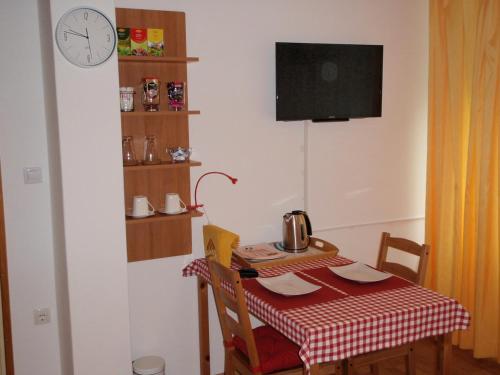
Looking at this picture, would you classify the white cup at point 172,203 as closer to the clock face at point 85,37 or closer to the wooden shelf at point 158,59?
the wooden shelf at point 158,59

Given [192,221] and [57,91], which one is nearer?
[57,91]

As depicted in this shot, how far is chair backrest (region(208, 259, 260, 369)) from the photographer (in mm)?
2539

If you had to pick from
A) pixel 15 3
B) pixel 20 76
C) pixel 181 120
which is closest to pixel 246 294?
pixel 181 120

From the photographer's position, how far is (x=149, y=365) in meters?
3.14

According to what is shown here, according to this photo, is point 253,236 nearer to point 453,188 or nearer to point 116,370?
point 116,370

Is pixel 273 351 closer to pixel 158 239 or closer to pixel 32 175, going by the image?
pixel 158 239

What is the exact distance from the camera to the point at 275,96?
345 cm

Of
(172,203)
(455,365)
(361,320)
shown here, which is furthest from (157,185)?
(455,365)

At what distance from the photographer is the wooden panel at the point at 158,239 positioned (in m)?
3.22

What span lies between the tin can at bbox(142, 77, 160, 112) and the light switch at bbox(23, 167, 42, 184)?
0.66 m

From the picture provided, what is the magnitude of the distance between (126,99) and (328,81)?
1.30 m

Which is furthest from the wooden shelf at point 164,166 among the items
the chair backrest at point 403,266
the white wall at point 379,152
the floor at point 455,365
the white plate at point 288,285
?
the floor at point 455,365

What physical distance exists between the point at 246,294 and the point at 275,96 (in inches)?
51.0

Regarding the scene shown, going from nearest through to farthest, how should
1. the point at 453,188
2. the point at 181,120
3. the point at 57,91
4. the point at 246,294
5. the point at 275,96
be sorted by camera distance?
the point at 57,91
the point at 246,294
the point at 181,120
the point at 275,96
the point at 453,188
